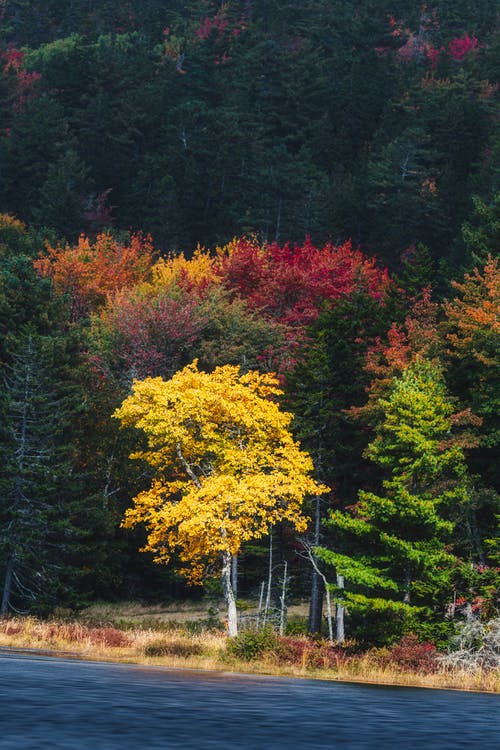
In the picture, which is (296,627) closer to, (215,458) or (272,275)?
(215,458)

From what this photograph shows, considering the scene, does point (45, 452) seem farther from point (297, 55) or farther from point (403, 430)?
point (297, 55)

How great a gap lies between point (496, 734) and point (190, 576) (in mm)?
27477

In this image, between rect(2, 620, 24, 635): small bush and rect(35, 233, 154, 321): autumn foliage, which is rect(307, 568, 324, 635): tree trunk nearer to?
rect(2, 620, 24, 635): small bush

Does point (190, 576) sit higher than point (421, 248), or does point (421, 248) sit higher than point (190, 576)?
point (421, 248)

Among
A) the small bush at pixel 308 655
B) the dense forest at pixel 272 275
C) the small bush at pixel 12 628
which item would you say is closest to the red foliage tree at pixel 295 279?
the dense forest at pixel 272 275

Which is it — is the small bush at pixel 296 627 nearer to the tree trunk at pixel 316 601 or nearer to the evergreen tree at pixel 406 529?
the tree trunk at pixel 316 601

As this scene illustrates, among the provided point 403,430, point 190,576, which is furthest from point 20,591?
point 403,430

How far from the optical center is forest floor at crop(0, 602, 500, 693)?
30.2 m

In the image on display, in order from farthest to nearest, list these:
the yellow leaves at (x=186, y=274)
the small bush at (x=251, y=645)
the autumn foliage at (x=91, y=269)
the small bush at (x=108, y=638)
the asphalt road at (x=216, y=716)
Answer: the autumn foliage at (x=91, y=269) < the yellow leaves at (x=186, y=274) < the small bush at (x=108, y=638) < the small bush at (x=251, y=645) < the asphalt road at (x=216, y=716)

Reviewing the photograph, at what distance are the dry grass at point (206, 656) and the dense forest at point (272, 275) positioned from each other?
2839 mm

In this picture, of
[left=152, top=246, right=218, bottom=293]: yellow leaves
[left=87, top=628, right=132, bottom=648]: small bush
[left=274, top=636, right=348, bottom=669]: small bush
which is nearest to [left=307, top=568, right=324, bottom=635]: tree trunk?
[left=87, top=628, right=132, bottom=648]: small bush

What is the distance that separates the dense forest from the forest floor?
2.25 meters

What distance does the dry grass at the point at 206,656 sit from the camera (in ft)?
98.3

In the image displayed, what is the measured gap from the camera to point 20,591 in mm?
48094
